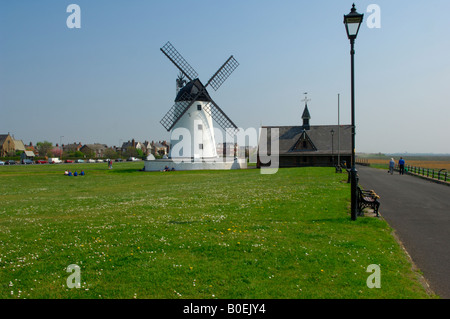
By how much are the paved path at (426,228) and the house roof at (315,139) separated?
3976 centimetres

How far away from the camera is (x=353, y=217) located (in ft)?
37.0

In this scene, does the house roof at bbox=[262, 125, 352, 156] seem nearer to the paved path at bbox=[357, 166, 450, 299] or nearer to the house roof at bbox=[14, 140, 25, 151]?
the paved path at bbox=[357, 166, 450, 299]

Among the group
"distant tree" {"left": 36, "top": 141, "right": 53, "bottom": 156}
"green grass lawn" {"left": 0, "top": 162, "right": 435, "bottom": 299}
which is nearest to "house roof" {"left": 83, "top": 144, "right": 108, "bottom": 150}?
"distant tree" {"left": 36, "top": 141, "right": 53, "bottom": 156}

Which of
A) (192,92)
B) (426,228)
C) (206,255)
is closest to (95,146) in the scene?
(192,92)

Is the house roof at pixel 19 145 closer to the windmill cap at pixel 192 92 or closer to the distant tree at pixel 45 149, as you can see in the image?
the distant tree at pixel 45 149

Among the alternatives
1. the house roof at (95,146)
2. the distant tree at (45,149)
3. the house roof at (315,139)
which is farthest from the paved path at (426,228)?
the house roof at (95,146)

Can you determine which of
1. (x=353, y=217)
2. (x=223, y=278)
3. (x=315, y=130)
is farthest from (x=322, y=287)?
(x=315, y=130)

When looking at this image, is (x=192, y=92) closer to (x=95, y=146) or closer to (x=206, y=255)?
(x=206, y=255)

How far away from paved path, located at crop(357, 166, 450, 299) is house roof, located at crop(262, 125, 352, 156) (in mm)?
39758

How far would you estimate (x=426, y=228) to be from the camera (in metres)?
10.8

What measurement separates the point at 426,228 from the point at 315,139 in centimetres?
5192

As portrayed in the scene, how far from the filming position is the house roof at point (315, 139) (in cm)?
5838

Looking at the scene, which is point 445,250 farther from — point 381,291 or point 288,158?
point 288,158
